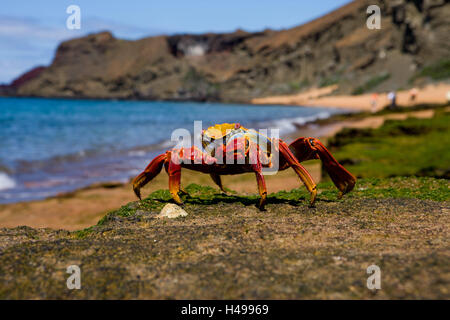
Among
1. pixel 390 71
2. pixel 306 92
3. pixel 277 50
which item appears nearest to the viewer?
pixel 390 71

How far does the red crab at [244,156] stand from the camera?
473cm

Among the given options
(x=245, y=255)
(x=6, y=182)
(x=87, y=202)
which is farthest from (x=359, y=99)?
(x=245, y=255)

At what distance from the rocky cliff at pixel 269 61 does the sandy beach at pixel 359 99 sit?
5132 millimetres

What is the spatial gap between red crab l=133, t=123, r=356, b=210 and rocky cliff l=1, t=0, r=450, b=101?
78.0m

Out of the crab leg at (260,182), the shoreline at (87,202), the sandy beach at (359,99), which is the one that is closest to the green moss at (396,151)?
the shoreline at (87,202)

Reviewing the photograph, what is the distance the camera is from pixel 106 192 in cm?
1155

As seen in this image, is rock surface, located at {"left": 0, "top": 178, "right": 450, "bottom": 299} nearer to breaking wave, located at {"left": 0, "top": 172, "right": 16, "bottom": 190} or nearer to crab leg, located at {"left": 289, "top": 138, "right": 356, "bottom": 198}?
crab leg, located at {"left": 289, "top": 138, "right": 356, "bottom": 198}

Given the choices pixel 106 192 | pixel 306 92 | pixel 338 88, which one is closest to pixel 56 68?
pixel 306 92

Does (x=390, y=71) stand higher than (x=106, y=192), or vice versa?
(x=390, y=71)

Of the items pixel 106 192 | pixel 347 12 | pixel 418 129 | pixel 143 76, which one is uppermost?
pixel 347 12

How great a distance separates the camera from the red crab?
4730 mm
